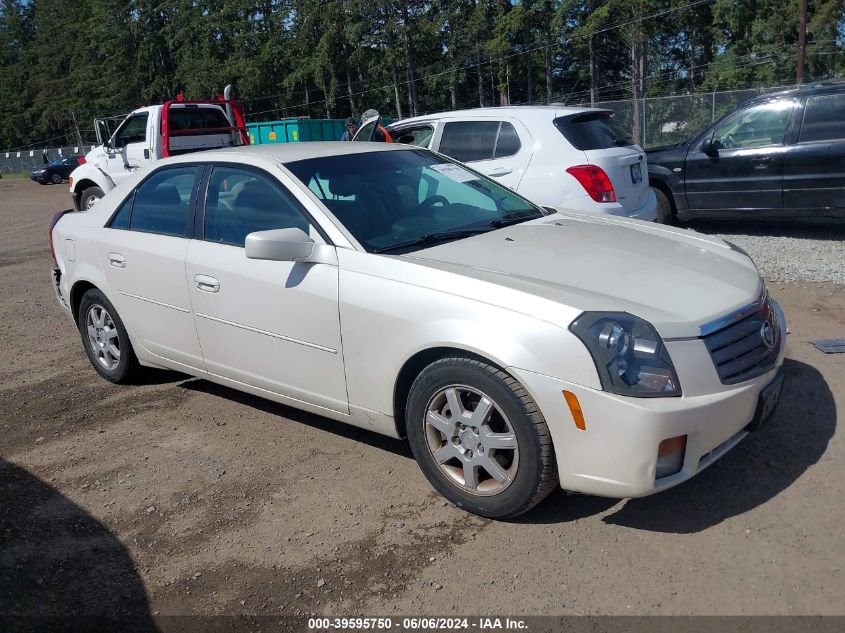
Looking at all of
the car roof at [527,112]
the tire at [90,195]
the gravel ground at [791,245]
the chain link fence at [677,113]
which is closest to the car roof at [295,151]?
the car roof at [527,112]

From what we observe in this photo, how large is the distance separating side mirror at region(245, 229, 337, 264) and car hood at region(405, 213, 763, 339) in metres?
0.45

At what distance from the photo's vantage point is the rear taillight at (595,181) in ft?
23.0

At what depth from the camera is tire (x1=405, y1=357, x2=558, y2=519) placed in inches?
122

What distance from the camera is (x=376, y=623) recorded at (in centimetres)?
283

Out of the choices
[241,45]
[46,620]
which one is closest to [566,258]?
[46,620]

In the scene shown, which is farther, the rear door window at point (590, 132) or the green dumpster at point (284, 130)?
the green dumpster at point (284, 130)

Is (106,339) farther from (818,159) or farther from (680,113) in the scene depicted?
(680,113)

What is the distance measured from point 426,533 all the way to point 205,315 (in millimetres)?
1858

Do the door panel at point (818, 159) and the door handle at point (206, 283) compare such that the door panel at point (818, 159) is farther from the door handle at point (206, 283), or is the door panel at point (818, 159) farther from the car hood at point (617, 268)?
the door handle at point (206, 283)

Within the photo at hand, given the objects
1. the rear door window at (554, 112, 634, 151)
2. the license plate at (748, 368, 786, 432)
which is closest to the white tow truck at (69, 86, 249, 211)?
the rear door window at (554, 112, 634, 151)

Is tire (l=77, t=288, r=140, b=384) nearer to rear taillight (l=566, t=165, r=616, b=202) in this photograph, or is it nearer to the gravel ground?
rear taillight (l=566, t=165, r=616, b=202)

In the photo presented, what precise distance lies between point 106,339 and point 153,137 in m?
7.76

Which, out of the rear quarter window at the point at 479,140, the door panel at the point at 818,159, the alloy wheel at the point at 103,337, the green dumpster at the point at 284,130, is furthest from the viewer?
the green dumpster at the point at 284,130

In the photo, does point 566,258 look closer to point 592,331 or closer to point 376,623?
point 592,331
